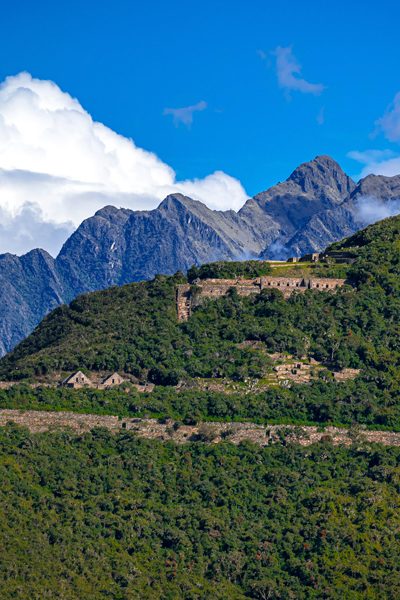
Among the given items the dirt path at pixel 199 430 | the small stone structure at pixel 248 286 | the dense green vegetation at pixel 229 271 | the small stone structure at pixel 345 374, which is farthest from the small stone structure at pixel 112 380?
the dense green vegetation at pixel 229 271

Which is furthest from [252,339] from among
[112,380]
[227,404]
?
[112,380]

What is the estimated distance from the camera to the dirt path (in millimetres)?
130750

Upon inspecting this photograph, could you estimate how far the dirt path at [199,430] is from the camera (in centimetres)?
13075

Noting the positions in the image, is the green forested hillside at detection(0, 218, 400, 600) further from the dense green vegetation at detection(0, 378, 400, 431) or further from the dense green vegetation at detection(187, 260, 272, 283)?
the dense green vegetation at detection(187, 260, 272, 283)

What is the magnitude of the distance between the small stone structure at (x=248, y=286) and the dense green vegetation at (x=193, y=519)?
2973cm

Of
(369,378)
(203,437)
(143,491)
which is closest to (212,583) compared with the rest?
(143,491)

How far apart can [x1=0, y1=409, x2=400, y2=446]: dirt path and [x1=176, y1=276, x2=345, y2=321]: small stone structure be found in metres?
25.2

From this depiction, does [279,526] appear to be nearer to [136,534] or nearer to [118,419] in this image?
[136,534]

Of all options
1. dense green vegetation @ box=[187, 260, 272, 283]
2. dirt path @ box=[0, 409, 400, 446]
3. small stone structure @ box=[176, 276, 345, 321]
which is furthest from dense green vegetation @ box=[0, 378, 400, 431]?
dense green vegetation @ box=[187, 260, 272, 283]

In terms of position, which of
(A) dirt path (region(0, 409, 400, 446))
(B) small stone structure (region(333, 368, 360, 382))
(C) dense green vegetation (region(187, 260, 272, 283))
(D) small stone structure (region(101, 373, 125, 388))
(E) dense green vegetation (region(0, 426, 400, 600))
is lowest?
(E) dense green vegetation (region(0, 426, 400, 600))

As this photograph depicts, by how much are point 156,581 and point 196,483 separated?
54.5ft

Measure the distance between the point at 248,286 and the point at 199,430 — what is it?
30.6 metres

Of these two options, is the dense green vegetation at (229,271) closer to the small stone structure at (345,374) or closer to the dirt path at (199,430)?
the small stone structure at (345,374)

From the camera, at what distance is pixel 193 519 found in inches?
4619
